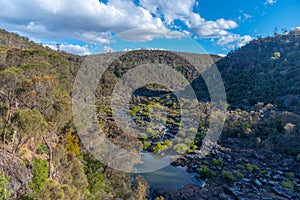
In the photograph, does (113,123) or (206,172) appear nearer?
(206,172)

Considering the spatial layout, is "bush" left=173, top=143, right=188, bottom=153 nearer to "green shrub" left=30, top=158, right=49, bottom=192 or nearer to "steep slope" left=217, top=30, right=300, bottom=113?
"green shrub" left=30, top=158, right=49, bottom=192

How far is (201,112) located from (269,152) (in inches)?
461

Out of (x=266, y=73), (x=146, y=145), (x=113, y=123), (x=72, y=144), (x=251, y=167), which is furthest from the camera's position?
(x=266, y=73)

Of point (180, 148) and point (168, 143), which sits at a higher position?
point (168, 143)

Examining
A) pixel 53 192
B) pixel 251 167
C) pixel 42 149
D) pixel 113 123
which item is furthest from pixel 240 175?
pixel 53 192

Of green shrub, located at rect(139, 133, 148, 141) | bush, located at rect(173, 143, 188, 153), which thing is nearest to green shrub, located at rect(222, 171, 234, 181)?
bush, located at rect(173, 143, 188, 153)

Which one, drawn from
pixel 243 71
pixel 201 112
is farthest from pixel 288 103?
pixel 243 71

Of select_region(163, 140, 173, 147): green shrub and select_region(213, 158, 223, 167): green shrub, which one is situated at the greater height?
select_region(163, 140, 173, 147): green shrub

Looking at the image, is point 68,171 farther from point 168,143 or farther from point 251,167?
point 251,167

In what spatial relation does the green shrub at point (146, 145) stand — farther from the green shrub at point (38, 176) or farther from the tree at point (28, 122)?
the tree at point (28, 122)

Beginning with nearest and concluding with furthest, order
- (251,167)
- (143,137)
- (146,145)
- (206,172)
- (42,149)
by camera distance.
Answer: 1. (42,149)
2. (206,172)
3. (251,167)
4. (146,145)
5. (143,137)

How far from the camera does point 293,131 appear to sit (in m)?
22.0

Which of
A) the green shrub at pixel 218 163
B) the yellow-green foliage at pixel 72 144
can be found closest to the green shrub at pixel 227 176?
the green shrub at pixel 218 163

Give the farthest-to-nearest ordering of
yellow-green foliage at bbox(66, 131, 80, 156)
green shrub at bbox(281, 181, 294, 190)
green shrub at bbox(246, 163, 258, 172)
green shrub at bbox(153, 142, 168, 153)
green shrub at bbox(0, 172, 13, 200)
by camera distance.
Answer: green shrub at bbox(153, 142, 168, 153)
green shrub at bbox(246, 163, 258, 172)
green shrub at bbox(281, 181, 294, 190)
yellow-green foliage at bbox(66, 131, 80, 156)
green shrub at bbox(0, 172, 13, 200)
